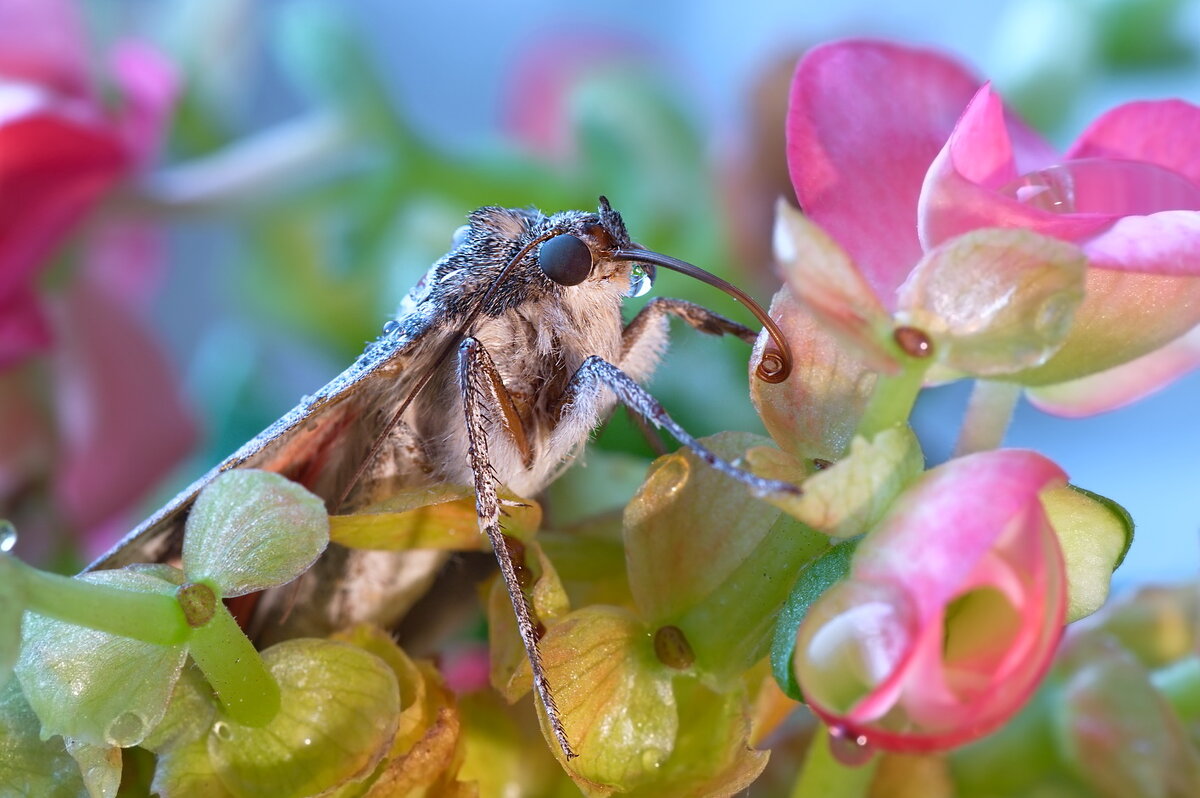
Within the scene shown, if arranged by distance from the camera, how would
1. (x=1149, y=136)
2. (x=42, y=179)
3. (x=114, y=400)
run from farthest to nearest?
(x=114, y=400), (x=42, y=179), (x=1149, y=136)

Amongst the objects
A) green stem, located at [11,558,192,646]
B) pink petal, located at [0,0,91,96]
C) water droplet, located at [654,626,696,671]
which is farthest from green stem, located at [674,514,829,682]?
pink petal, located at [0,0,91,96]

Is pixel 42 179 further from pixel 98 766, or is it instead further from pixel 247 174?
pixel 98 766

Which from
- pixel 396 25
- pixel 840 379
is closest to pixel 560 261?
pixel 840 379

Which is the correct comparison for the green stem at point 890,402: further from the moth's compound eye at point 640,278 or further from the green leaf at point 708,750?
the moth's compound eye at point 640,278

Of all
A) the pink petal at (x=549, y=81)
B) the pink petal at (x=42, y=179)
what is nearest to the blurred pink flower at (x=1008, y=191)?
the pink petal at (x=42, y=179)

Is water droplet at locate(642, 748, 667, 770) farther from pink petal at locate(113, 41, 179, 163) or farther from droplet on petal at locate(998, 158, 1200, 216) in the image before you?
pink petal at locate(113, 41, 179, 163)

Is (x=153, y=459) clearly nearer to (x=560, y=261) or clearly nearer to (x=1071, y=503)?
(x=560, y=261)

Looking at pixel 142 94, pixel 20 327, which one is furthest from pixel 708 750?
pixel 142 94
